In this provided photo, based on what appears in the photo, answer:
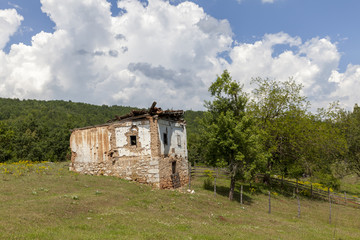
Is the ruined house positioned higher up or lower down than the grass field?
higher up

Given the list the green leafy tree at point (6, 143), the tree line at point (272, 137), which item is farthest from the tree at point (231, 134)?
the green leafy tree at point (6, 143)

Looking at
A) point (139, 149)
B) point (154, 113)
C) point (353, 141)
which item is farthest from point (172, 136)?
point (353, 141)

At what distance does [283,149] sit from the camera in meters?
28.8

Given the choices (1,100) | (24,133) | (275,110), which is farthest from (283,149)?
(1,100)

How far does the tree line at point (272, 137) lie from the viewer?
803 inches

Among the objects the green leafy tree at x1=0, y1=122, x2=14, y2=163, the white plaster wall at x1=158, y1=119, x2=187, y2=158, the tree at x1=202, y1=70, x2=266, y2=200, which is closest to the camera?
the tree at x1=202, y1=70, x2=266, y2=200

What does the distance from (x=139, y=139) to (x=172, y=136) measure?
3436 millimetres

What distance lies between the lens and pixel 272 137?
28.2 metres

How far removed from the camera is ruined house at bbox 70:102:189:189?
22031 mm

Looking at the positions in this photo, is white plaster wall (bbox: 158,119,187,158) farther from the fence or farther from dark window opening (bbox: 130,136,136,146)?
the fence

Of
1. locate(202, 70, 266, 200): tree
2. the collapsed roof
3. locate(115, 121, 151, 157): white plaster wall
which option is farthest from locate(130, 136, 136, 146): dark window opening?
locate(202, 70, 266, 200): tree

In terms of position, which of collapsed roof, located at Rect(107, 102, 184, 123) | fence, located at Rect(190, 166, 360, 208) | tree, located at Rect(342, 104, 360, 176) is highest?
collapsed roof, located at Rect(107, 102, 184, 123)

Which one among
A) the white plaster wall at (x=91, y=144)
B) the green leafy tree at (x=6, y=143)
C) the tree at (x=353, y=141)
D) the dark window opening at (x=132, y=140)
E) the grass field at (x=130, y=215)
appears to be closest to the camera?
the grass field at (x=130, y=215)

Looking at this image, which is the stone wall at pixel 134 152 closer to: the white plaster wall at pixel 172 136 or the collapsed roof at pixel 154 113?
the white plaster wall at pixel 172 136
